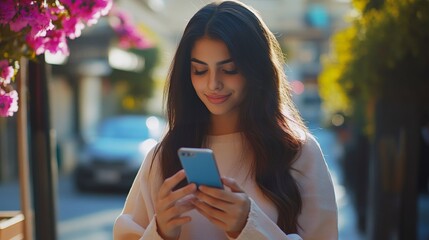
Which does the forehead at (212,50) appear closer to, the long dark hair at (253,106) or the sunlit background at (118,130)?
the long dark hair at (253,106)

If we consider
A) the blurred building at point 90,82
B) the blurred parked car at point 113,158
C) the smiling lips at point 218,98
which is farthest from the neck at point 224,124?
the blurred parked car at point 113,158

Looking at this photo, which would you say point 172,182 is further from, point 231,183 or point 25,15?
point 25,15

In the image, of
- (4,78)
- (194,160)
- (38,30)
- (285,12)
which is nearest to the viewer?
(194,160)

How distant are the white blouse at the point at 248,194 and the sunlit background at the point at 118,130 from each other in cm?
80

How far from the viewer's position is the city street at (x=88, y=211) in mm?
8758

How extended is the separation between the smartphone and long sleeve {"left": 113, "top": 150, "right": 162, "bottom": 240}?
0.46 meters

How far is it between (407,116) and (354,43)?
0.76m

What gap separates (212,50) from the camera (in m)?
2.20

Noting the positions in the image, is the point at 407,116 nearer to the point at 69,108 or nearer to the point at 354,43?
the point at 354,43

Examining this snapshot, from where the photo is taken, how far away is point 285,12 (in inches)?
1756

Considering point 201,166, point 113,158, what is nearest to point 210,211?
point 201,166

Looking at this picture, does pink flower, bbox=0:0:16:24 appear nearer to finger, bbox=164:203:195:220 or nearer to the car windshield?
finger, bbox=164:203:195:220

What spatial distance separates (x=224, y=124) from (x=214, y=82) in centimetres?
25

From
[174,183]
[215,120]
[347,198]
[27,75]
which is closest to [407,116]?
[27,75]
